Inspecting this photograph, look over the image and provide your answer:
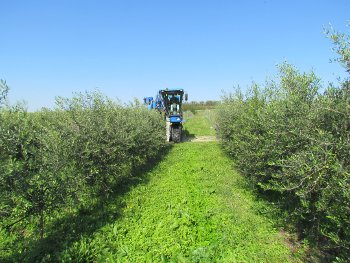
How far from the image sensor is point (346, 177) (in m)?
3.91

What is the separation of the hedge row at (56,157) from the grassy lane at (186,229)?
1.12m

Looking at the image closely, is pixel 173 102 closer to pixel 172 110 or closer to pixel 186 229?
pixel 172 110

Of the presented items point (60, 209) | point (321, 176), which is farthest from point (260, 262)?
point (60, 209)

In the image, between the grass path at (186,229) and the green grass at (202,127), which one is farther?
the green grass at (202,127)

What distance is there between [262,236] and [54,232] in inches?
202

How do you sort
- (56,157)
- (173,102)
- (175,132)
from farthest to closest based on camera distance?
(173,102) → (175,132) → (56,157)

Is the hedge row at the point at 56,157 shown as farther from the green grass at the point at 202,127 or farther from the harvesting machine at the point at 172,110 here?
the green grass at the point at 202,127

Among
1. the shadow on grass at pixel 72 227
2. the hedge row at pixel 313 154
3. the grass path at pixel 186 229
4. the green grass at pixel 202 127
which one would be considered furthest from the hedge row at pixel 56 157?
the green grass at pixel 202 127

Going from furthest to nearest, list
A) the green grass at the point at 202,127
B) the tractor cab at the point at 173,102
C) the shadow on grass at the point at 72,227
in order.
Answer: the green grass at the point at 202,127
the tractor cab at the point at 173,102
the shadow on grass at the point at 72,227

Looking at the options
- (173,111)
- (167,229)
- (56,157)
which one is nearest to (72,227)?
(56,157)

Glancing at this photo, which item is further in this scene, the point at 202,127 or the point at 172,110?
the point at 202,127

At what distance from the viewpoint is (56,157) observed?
5.43 meters

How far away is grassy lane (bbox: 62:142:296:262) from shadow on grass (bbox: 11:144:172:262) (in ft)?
0.75

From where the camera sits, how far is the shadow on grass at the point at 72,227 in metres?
5.30
